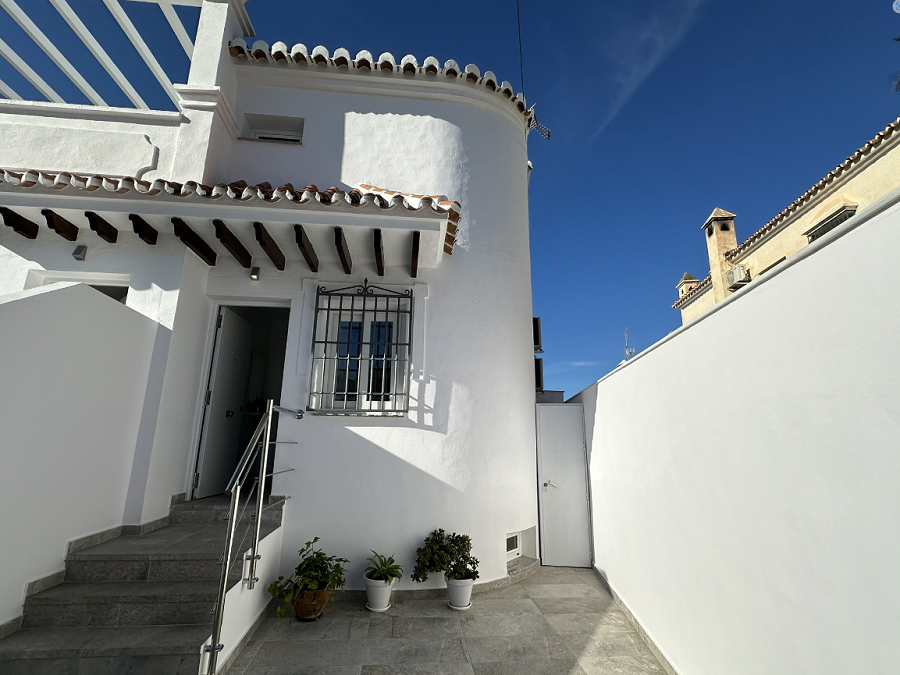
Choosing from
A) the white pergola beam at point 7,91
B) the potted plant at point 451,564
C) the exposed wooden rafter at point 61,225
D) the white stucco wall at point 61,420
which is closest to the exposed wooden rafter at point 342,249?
the white stucco wall at point 61,420

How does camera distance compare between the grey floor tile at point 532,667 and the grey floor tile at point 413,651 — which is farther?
the grey floor tile at point 413,651

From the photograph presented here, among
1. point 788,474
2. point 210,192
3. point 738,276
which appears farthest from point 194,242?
point 738,276

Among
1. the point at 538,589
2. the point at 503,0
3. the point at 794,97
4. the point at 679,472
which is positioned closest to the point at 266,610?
the point at 538,589

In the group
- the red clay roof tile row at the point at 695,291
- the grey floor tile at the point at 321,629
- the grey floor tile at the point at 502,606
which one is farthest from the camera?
the red clay roof tile row at the point at 695,291

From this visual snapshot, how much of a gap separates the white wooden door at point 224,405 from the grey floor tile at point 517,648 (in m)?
3.46

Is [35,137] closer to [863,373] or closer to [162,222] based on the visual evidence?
[162,222]

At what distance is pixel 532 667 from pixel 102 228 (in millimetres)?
5529

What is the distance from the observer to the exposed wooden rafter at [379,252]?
4.34 meters

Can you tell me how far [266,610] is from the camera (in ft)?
12.5

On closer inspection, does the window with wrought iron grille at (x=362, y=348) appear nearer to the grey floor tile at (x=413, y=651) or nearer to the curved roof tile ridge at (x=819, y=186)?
the grey floor tile at (x=413, y=651)

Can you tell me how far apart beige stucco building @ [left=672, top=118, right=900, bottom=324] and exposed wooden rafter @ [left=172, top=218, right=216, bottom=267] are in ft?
21.6

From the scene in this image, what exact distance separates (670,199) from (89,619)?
1220 cm

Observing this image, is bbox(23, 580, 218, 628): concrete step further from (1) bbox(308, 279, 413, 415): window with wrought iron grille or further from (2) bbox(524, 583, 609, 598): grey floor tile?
(2) bbox(524, 583, 609, 598): grey floor tile

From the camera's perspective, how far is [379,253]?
461cm
